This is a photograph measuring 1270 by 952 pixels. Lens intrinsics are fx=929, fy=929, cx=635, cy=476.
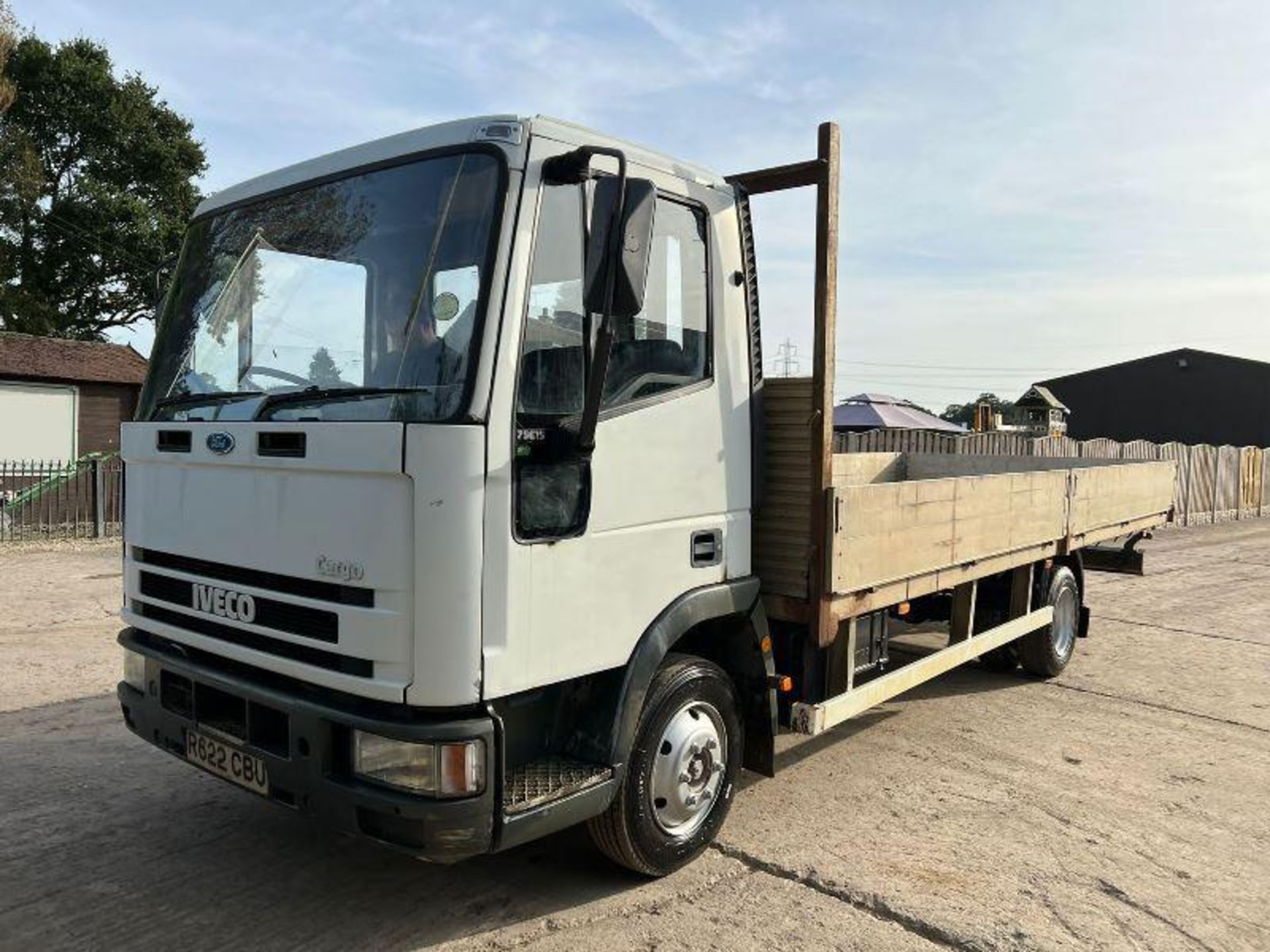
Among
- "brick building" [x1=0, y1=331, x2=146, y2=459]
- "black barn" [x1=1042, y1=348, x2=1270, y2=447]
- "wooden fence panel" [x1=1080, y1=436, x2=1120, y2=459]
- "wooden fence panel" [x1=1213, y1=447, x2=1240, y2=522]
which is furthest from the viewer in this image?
"black barn" [x1=1042, y1=348, x2=1270, y2=447]

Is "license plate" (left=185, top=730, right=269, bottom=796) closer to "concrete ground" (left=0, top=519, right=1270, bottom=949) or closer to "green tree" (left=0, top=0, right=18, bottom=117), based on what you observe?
"concrete ground" (left=0, top=519, right=1270, bottom=949)

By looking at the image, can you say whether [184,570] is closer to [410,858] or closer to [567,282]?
[410,858]

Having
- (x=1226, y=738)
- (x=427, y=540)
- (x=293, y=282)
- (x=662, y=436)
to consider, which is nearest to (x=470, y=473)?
(x=427, y=540)

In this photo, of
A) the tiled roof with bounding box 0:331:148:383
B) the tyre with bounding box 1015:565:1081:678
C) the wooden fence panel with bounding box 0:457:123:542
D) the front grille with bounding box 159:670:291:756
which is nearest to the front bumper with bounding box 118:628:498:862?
the front grille with bounding box 159:670:291:756

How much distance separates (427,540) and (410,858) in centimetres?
180

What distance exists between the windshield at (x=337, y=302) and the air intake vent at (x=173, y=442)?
9 centimetres

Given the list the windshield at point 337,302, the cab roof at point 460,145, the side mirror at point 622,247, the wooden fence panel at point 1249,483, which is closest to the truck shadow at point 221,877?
the windshield at point 337,302

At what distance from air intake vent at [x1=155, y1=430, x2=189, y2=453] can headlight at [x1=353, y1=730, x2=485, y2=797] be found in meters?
1.27

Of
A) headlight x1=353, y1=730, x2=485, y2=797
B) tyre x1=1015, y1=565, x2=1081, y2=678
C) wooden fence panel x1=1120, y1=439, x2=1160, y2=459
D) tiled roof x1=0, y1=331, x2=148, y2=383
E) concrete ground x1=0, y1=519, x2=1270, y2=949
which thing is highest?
tiled roof x1=0, y1=331, x2=148, y2=383

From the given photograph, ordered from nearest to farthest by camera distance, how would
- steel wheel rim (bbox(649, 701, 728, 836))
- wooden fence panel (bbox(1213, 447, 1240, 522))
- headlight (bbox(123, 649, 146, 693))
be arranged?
steel wheel rim (bbox(649, 701, 728, 836)) → headlight (bbox(123, 649, 146, 693)) → wooden fence panel (bbox(1213, 447, 1240, 522))

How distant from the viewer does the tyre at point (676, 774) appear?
336 cm

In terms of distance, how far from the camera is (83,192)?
27.8 meters

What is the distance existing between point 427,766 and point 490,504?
2.60 feet

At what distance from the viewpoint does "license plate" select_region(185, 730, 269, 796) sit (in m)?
3.06
